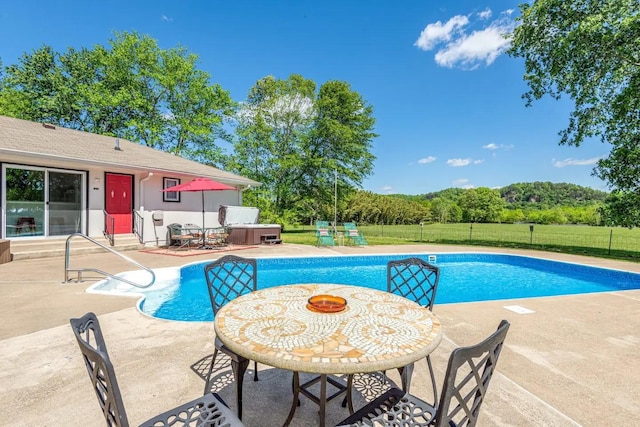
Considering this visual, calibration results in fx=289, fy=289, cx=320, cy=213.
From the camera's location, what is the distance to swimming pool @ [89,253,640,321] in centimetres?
584

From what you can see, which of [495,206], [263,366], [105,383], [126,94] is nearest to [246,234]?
[263,366]

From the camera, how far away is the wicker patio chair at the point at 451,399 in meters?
1.17

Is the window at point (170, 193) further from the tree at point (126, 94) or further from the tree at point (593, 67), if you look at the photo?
the tree at point (593, 67)

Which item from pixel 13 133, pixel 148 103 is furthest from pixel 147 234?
pixel 148 103

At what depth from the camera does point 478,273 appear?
10016 mm

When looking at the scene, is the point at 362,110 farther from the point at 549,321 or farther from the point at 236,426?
the point at 236,426

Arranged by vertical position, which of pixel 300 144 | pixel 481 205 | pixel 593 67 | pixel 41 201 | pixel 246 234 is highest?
pixel 593 67

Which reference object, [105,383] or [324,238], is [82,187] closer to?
[324,238]

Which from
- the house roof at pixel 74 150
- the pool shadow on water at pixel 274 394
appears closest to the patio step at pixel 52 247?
the house roof at pixel 74 150

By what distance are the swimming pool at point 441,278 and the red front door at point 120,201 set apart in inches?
194

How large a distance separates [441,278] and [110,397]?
30.9ft

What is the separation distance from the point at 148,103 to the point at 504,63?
75.8 ft

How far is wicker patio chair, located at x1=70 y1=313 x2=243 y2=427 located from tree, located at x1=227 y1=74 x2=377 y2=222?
19.5m

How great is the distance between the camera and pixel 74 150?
32.2 feet
